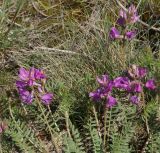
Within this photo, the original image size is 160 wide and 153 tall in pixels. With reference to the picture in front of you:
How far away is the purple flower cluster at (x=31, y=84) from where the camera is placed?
188cm

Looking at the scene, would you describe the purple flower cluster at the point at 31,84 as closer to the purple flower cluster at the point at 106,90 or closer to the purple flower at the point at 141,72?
the purple flower cluster at the point at 106,90

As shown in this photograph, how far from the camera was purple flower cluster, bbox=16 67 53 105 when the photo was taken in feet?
6.18

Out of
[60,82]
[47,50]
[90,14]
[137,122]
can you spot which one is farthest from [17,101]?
[90,14]

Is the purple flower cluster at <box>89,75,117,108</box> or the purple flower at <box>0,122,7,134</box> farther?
the purple flower at <box>0,122,7,134</box>

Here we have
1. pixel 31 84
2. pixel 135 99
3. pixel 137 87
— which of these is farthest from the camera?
pixel 135 99

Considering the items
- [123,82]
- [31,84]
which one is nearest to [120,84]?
[123,82]

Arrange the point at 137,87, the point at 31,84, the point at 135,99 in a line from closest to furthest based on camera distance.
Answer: the point at 31,84
the point at 137,87
the point at 135,99

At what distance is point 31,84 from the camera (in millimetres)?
1867

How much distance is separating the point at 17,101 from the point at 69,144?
1.89 feet

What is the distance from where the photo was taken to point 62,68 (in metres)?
2.65

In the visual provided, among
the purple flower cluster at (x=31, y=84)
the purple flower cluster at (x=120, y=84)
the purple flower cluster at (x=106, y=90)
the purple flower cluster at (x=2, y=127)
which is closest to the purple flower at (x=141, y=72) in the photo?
the purple flower cluster at (x=120, y=84)

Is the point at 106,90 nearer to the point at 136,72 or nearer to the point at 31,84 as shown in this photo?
the point at 136,72

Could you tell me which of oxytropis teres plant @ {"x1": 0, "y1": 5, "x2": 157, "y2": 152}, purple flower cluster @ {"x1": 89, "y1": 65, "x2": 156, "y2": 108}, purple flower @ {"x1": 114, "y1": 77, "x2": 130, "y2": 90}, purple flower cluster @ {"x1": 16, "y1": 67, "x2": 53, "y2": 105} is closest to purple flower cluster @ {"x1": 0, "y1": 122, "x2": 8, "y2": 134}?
oxytropis teres plant @ {"x1": 0, "y1": 5, "x2": 157, "y2": 152}

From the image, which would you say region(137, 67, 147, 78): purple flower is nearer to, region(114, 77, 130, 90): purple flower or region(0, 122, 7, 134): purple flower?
region(114, 77, 130, 90): purple flower
